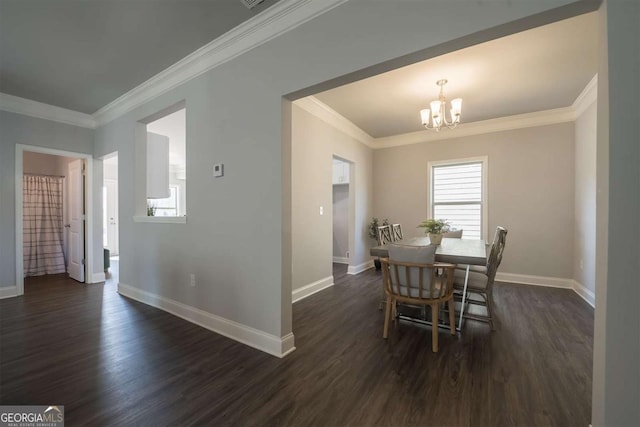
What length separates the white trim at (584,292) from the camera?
325 centimetres

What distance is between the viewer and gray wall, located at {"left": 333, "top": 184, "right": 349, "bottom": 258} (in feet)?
19.9

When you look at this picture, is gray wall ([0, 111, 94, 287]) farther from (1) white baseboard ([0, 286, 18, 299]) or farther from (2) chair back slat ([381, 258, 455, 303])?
(2) chair back slat ([381, 258, 455, 303])

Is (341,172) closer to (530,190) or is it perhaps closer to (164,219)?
(530,190)

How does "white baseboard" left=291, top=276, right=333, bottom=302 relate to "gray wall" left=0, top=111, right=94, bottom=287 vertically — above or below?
below

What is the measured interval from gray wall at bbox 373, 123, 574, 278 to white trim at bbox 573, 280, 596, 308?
0.25 metres

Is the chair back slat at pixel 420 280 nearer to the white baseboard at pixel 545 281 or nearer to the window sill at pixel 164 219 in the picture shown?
the window sill at pixel 164 219

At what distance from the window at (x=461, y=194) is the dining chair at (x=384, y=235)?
154 centimetres

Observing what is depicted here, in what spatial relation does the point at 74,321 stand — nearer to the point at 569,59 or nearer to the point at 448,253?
the point at 448,253

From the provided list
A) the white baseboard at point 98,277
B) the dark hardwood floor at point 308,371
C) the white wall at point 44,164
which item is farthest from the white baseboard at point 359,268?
the white wall at point 44,164

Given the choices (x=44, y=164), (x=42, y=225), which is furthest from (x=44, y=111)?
(x=42, y=225)

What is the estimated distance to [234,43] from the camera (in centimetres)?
236

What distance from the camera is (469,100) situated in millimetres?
3637

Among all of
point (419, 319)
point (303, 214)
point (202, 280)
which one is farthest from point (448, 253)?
point (202, 280)

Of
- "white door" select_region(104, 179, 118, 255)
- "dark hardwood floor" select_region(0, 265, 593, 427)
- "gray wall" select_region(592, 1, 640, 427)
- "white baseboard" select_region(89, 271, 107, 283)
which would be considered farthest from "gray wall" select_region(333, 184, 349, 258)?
"white door" select_region(104, 179, 118, 255)
